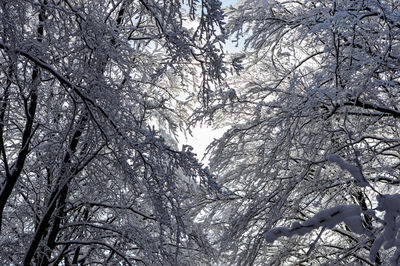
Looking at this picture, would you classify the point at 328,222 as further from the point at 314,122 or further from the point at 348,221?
the point at 314,122

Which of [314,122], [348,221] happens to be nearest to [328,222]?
[348,221]

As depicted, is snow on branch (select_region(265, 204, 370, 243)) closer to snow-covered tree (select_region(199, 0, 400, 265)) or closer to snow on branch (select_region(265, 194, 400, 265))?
snow on branch (select_region(265, 194, 400, 265))

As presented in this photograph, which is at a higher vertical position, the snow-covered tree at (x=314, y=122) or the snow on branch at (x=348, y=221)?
the snow-covered tree at (x=314, y=122)

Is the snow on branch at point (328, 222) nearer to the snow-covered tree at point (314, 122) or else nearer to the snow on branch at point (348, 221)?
the snow on branch at point (348, 221)

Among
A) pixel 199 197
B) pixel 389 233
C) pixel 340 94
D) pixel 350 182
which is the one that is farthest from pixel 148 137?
pixel 199 197

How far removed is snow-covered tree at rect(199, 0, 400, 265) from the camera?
4.17m

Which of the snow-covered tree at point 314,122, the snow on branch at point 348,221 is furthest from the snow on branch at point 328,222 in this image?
the snow-covered tree at point 314,122

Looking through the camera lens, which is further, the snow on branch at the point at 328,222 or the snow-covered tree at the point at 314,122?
the snow-covered tree at the point at 314,122

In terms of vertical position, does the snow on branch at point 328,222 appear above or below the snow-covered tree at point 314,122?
below

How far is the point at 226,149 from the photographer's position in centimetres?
627

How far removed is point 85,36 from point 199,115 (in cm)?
250

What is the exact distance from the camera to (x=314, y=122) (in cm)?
510

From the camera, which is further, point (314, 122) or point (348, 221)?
point (314, 122)

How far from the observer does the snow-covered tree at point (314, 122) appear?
4168 millimetres
